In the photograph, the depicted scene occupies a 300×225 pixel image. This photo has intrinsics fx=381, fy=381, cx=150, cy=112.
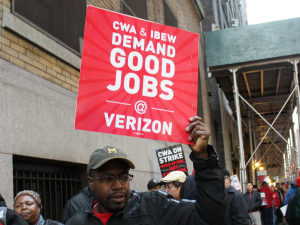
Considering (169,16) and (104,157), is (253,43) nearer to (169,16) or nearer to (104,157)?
(169,16)

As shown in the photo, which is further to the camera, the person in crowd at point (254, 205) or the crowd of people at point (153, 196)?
the person in crowd at point (254, 205)

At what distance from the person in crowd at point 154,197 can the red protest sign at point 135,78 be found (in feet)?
1.85

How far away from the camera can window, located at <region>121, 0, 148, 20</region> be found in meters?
9.69

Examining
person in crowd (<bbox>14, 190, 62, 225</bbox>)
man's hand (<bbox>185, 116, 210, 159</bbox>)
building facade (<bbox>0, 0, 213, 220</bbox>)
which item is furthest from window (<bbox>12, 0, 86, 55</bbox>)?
man's hand (<bbox>185, 116, 210, 159</bbox>)

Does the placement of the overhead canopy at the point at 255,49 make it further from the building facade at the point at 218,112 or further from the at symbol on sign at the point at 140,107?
the at symbol on sign at the point at 140,107

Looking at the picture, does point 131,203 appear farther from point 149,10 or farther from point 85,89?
point 149,10

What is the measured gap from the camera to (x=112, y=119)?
9.27ft

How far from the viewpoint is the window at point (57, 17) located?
5750mm

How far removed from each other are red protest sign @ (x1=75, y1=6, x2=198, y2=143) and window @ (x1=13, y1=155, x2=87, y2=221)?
108 inches

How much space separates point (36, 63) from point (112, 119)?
3304mm

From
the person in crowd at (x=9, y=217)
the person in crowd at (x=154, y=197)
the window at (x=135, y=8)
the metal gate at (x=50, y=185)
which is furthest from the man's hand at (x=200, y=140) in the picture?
the window at (x=135, y=8)

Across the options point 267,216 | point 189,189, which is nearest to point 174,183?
point 189,189

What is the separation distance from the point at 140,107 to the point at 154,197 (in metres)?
0.90

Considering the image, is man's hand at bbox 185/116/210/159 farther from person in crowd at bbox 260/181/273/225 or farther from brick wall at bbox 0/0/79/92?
person in crowd at bbox 260/181/273/225
